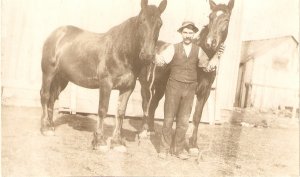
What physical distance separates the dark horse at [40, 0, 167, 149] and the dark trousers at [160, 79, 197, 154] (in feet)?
0.99

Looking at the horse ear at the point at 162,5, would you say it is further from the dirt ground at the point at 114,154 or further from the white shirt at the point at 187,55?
the dirt ground at the point at 114,154

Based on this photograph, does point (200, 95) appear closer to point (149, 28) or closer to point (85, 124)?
point (149, 28)

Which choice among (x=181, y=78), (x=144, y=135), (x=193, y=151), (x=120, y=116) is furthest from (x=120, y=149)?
(x=181, y=78)

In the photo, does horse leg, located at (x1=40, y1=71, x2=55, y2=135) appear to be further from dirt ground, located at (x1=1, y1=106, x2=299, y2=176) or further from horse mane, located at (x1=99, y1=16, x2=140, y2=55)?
horse mane, located at (x1=99, y1=16, x2=140, y2=55)

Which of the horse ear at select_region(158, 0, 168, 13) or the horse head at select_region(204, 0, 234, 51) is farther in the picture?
the horse head at select_region(204, 0, 234, 51)

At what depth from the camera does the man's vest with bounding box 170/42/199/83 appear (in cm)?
276

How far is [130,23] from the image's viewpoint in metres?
2.76

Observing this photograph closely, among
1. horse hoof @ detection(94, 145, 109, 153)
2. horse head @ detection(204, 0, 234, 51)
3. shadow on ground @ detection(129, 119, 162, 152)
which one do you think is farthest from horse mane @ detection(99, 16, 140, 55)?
shadow on ground @ detection(129, 119, 162, 152)

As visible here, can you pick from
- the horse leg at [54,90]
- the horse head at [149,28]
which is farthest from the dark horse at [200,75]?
the horse leg at [54,90]

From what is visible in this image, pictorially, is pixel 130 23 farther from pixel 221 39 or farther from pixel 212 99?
pixel 212 99

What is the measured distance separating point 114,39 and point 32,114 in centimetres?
111

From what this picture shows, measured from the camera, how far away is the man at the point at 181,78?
2.75m

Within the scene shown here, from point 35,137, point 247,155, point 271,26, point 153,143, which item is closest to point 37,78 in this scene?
point 35,137

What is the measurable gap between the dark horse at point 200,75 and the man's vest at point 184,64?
10 centimetres
